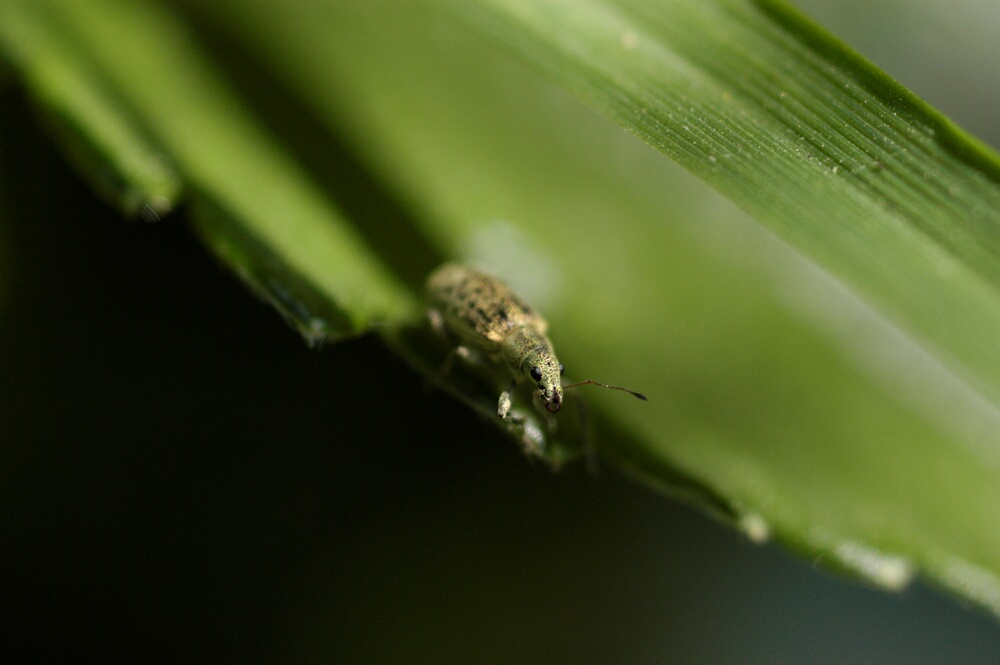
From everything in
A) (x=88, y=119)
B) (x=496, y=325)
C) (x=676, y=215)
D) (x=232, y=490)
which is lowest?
(x=232, y=490)

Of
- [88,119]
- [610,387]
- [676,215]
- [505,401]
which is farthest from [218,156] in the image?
[676,215]

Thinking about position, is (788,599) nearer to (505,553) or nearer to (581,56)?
(505,553)

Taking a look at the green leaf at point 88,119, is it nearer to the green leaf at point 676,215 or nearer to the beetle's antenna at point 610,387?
the green leaf at point 676,215

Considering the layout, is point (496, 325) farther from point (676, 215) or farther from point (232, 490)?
point (232, 490)

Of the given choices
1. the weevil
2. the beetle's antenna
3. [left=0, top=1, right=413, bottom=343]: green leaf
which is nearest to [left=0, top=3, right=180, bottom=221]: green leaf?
[left=0, top=1, right=413, bottom=343]: green leaf

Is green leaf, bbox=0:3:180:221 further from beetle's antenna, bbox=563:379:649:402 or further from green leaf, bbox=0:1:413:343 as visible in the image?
beetle's antenna, bbox=563:379:649:402

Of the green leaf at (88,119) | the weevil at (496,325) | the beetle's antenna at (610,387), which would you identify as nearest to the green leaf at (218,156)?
the green leaf at (88,119)
